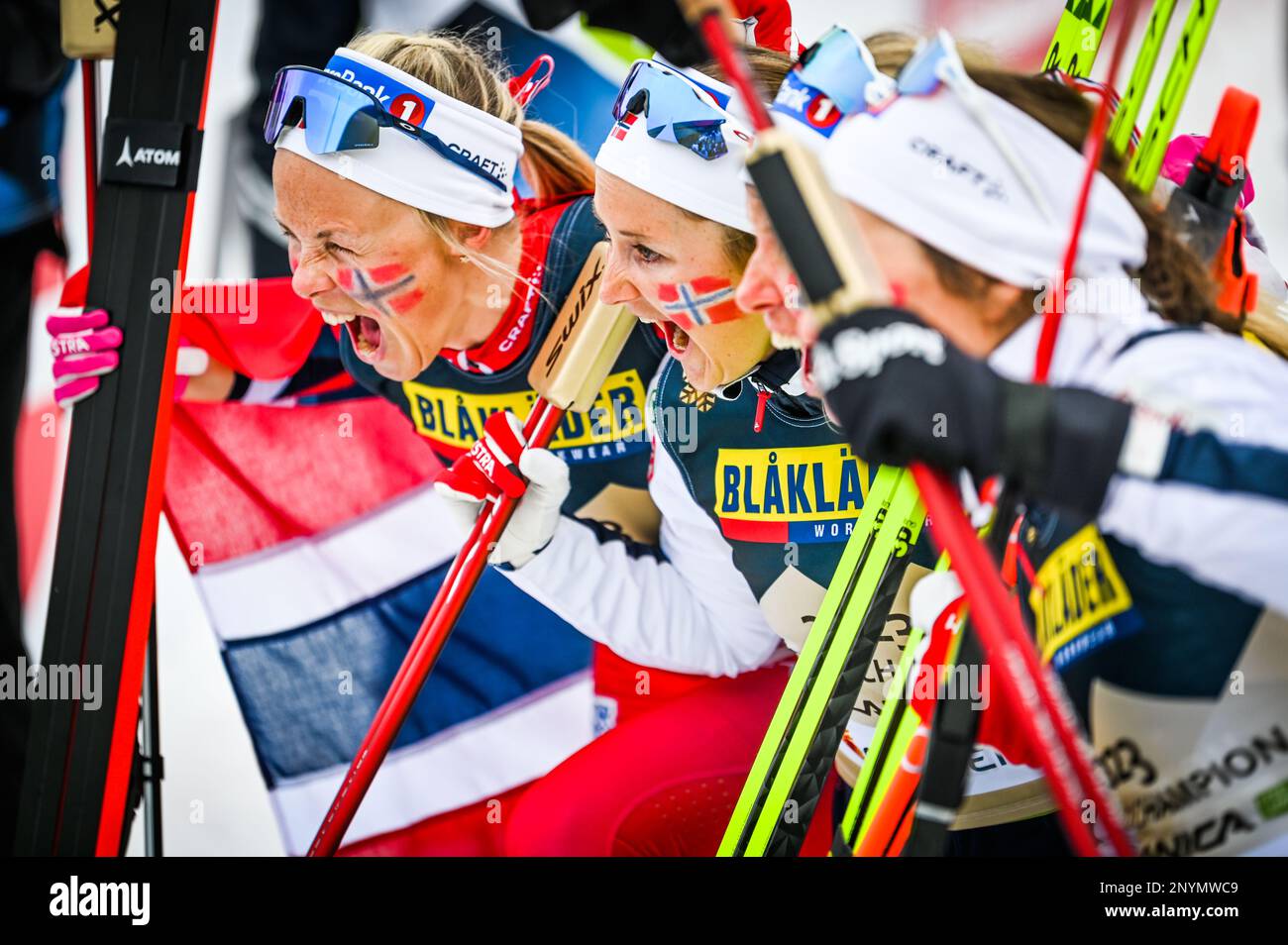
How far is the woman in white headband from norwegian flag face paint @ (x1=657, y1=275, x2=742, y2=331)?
0.47 meters

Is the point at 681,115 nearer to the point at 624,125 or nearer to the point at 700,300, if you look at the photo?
the point at 624,125

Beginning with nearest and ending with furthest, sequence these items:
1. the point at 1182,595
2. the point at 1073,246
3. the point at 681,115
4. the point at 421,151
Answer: the point at 1073,246
the point at 1182,595
the point at 681,115
the point at 421,151

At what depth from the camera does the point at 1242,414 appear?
117 cm

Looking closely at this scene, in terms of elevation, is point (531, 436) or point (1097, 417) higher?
point (1097, 417)

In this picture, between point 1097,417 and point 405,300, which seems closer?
point 1097,417

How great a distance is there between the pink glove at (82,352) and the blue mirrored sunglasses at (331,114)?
1.22 feet

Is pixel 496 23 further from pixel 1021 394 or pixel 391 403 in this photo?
pixel 1021 394

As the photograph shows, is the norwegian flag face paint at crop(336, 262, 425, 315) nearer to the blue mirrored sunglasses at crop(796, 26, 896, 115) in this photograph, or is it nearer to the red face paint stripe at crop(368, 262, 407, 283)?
the red face paint stripe at crop(368, 262, 407, 283)

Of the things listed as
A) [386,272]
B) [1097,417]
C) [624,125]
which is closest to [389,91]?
[386,272]

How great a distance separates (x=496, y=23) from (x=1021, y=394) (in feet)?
4.49

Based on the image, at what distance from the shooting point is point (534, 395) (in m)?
2.18

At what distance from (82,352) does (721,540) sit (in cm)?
92

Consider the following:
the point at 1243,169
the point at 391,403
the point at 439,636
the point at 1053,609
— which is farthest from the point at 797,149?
the point at 391,403
